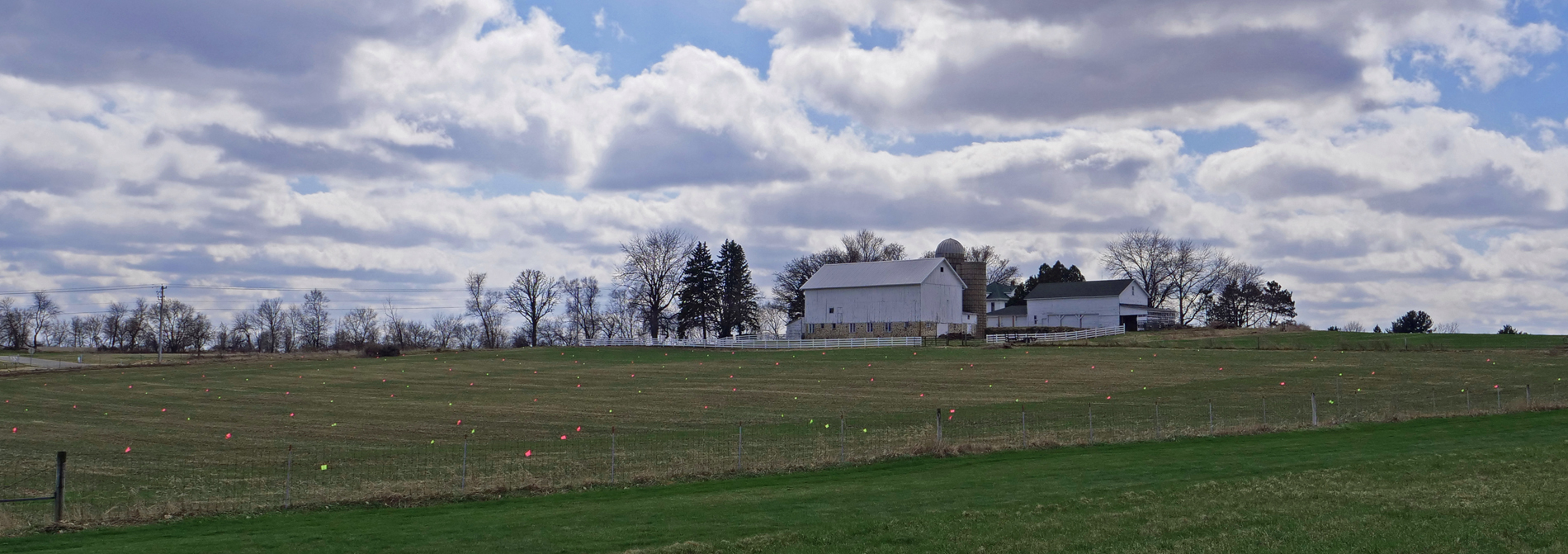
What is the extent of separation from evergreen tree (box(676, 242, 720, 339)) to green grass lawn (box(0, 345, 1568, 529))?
105ft

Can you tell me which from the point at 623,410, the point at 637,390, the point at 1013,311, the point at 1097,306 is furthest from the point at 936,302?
the point at 623,410

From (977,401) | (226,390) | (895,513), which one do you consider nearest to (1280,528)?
(895,513)

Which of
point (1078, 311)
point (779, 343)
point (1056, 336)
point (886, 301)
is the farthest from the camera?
point (1078, 311)

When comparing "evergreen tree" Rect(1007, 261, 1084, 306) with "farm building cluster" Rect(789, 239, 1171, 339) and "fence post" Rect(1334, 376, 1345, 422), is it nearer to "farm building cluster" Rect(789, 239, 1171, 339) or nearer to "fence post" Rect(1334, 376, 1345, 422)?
"farm building cluster" Rect(789, 239, 1171, 339)

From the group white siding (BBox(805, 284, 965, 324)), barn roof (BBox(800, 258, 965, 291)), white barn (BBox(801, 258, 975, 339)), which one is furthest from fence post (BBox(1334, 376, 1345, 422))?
barn roof (BBox(800, 258, 965, 291))

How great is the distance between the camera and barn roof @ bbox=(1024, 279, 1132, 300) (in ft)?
343

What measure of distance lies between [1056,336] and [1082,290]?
2330cm

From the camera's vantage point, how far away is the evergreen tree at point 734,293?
11069 centimetres

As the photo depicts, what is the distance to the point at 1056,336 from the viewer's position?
278 feet

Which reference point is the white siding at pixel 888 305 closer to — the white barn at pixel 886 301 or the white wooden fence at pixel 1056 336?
the white barn at pixel 886 301

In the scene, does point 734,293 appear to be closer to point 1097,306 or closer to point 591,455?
point 1097,306

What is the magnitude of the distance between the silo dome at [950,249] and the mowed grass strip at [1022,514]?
284 ft

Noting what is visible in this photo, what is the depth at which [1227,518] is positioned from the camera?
14.6 meters

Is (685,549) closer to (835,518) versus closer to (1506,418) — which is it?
(835,518)
